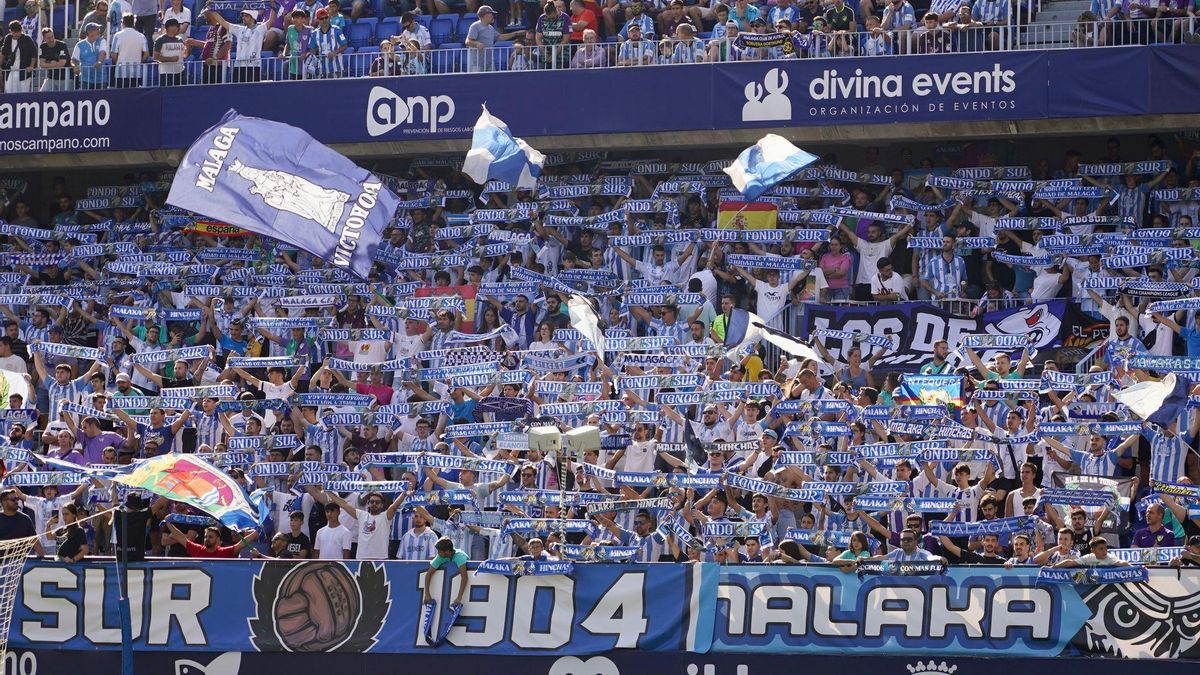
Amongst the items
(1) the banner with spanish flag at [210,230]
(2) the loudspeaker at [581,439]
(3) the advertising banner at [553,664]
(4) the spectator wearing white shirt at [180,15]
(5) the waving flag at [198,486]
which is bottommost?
(3) the advertising banner at [553,664]

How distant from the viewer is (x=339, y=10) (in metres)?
27.2

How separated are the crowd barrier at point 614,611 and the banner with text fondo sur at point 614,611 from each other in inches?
0.4

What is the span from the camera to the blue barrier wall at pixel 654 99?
79.6ft

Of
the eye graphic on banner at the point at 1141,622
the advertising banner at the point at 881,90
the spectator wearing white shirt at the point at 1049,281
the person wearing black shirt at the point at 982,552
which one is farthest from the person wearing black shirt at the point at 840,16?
the eye graphic on banner at the point at 1141,622

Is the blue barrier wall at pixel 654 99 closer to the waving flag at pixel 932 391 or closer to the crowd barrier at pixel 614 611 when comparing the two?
the waving flag at pixel 932 391

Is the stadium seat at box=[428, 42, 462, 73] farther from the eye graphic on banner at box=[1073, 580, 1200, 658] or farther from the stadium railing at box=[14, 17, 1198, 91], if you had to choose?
the eye graphic on banner at box=[1073, 580, 1200, 658]

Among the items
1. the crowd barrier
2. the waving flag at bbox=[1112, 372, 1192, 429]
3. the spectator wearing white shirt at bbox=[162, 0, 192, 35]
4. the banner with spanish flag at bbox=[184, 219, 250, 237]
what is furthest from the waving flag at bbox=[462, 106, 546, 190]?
the waving flag at bbox=[1112, 372, 1192, 429]

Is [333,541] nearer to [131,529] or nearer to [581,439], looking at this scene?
[131,529]

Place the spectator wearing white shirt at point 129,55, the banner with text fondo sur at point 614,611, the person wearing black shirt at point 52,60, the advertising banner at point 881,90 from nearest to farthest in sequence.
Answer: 1. the banner with text fondo sur at point 614,611
2. the advertising banner at point 881,90
3. the spectator wearing white shirt at point 129,55
4. the person wearing black shirt at point 52,60

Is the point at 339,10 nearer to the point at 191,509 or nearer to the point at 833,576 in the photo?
the point at 191,509

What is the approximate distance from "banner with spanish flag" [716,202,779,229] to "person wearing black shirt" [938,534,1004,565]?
273 inches

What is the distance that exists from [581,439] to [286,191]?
4428 mm

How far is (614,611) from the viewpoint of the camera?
18062 millimetres

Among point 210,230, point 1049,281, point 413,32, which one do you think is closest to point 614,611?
point 1049,281
